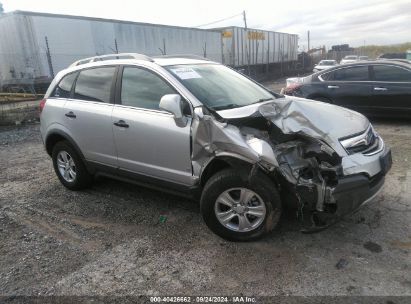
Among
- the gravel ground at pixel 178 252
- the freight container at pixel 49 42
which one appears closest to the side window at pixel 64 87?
the gravel ground at pixel 178 252

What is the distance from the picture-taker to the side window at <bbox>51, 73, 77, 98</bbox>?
4.96 meters

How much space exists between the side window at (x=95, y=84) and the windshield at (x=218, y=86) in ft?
2.85

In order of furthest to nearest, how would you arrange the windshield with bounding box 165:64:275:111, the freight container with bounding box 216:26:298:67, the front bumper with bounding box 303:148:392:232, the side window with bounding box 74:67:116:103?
the freight container with bounding box 216:26:298:67 < the side window with bounding box 74:67:116:103 < the windshield with bounding box 165:64:275:111 < the front bumper with bounding box 303:148:392:232

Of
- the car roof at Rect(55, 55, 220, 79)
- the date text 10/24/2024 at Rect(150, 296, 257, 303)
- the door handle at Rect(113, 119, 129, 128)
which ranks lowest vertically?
the date text 10/24/2024 at Rect(150, 296, 257, 303)

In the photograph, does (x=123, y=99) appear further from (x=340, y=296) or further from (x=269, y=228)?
(x=340, y=296)

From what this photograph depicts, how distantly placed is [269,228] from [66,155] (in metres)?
3.05

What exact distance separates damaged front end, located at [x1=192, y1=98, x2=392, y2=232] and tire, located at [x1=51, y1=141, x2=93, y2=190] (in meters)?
2.12

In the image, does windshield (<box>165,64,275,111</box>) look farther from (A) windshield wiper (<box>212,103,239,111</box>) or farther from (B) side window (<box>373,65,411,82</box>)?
(B) side window (<box>373,65,411,82</box>)

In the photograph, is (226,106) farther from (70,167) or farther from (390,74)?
(390,74)

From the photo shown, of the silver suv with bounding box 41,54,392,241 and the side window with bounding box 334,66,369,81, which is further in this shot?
the side window with bounding box 334,66,369,81

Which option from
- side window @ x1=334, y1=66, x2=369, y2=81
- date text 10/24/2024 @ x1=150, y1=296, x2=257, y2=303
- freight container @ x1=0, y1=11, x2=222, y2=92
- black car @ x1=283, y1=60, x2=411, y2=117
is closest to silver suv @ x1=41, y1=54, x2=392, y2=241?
date text 10/24/2024 @ x1=150, y1=296, x2=257, y2=303

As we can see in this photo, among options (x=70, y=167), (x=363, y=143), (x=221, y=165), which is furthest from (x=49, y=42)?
(x=363, y=143)

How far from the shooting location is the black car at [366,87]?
7.70 meters

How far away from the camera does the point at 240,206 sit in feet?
11.3
